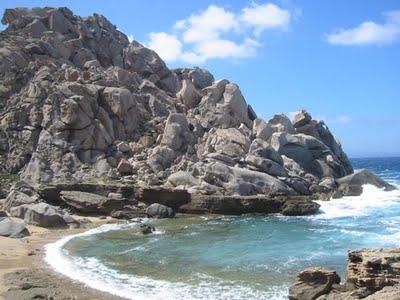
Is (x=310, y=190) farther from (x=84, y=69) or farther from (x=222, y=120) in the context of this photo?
(x=84, y=69)

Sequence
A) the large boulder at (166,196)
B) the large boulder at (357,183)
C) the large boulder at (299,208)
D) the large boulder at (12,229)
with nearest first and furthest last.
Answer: the large boulder at (12,229) → the large boulder at (299,208) → the large boulder at (166,196) → the large boulder at (357,183)

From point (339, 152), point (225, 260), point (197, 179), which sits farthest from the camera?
point (339, 152)

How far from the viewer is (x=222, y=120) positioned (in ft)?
208

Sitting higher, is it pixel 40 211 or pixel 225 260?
pixel 40 211

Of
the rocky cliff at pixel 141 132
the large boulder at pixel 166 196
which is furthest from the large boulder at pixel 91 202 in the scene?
the rocky cliff at pixel 141 132

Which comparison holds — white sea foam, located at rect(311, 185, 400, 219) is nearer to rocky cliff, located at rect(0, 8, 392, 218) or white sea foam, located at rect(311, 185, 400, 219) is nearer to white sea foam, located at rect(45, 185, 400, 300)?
rocky cliff, located at rect(0, 8, 392, 218)

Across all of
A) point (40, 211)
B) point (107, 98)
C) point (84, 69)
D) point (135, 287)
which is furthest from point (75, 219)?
point (84, 69)

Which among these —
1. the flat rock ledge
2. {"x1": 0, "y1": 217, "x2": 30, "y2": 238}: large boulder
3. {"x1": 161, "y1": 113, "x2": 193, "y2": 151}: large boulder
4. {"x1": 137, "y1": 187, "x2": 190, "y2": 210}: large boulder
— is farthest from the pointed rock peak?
the flat rock ledge

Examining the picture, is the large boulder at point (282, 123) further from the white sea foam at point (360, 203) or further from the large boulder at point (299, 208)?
the large boulder at point (299, 208)

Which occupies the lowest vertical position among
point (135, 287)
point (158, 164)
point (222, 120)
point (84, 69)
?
point (135, 287)

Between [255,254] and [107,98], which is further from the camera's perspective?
[107,98]

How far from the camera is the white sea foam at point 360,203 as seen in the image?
44972 mm

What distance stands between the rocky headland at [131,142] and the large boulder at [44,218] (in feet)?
0.25

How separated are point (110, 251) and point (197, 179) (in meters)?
19.8
